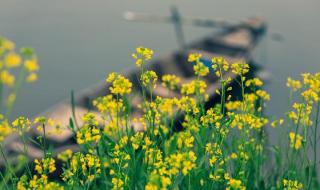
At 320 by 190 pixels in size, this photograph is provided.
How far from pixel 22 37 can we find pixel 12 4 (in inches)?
207

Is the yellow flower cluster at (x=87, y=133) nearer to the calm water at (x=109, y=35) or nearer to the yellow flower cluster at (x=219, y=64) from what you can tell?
the yellow flower cluster at (x=219, y=64)

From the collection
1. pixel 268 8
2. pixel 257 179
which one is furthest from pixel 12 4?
pixel 257 179

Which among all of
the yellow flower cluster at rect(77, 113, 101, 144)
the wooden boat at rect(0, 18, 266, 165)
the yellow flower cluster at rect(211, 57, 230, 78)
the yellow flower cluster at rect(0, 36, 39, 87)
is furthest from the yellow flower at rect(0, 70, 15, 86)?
the wooden boat at rect(0, 18, 266, 165)

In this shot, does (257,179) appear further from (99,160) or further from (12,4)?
(12,4)

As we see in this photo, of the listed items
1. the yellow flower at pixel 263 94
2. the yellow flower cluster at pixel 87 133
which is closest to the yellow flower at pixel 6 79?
the yellow flower cluster at pixel 87 133

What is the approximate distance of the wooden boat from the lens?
1031 cm

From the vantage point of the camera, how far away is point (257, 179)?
381cm

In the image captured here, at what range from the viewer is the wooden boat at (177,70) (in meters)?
10.3

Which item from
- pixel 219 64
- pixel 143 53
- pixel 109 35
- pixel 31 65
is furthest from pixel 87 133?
pixel 109 35

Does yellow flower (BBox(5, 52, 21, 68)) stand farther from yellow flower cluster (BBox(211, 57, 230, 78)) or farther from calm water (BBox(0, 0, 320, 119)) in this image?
calm water (BBox(0, 0, 320, 119))

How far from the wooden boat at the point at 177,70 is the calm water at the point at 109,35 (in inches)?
120

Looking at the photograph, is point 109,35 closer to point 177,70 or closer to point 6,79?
point 177,70

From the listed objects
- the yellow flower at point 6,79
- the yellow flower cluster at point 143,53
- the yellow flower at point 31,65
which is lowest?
the yellow flower at point 6,79

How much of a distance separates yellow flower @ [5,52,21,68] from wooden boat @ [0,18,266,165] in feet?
19.8
